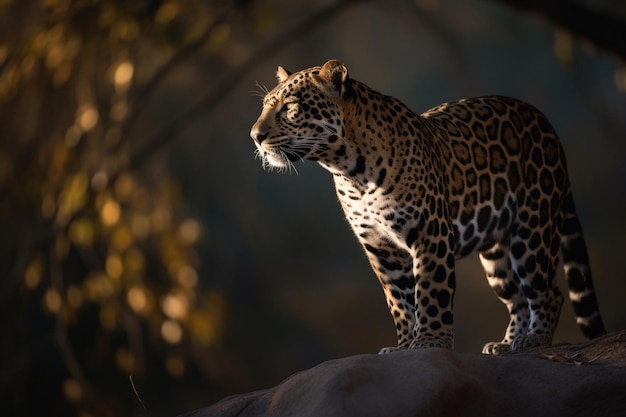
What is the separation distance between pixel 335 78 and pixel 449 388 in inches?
68.8

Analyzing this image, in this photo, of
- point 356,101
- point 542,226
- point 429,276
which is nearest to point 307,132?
point 356,101

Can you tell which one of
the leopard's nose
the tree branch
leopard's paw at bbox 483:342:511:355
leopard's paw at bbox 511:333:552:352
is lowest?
leopard's paw at bbox 511:333:552:352

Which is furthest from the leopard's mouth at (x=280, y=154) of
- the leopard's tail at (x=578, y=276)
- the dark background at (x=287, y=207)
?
the dark background at (x=287, y=207)

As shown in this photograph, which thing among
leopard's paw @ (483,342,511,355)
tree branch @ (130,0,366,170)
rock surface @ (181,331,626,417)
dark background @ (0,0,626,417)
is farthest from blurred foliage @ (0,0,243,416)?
rock surface @ (181,331,626,417)

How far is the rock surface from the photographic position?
408 cm

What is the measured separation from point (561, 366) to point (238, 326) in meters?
8.14

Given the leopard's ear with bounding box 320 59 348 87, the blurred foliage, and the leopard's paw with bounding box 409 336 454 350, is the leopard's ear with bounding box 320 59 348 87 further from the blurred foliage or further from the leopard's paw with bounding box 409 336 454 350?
the blurred foliage

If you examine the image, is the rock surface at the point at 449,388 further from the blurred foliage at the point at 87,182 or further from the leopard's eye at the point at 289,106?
the blurred foliage at the point at 87,182

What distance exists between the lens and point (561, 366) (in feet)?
14.5

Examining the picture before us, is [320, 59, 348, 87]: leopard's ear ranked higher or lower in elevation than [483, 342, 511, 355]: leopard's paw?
higher

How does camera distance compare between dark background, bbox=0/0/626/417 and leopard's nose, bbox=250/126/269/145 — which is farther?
dark background, bbox=0/0/626/417

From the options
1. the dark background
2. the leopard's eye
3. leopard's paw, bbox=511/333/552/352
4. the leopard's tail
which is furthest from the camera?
the dark background

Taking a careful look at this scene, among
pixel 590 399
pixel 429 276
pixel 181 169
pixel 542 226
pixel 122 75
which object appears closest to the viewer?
pixel 590 399

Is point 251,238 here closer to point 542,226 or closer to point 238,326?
point 238,326
